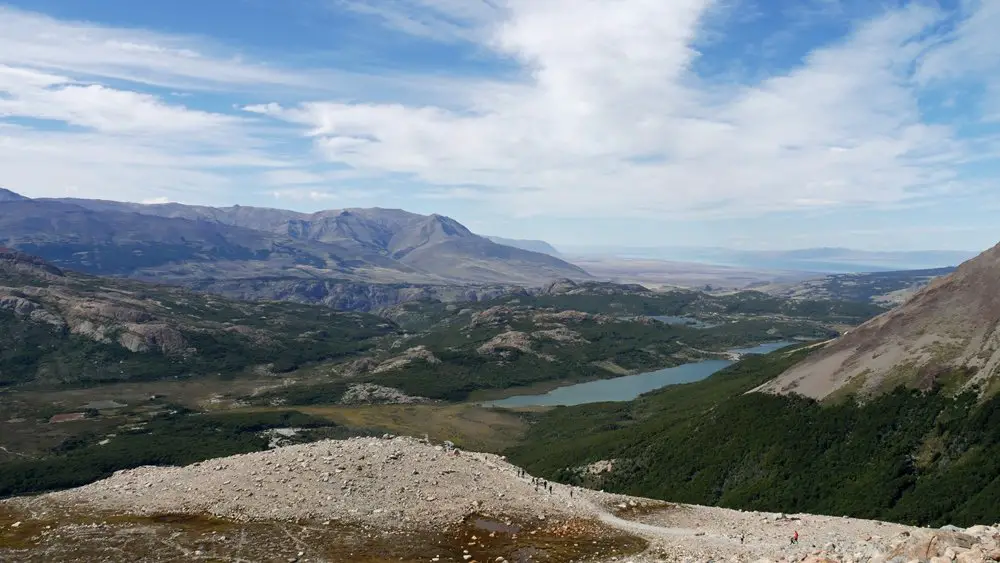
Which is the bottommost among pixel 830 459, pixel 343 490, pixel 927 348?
pixel 830 459

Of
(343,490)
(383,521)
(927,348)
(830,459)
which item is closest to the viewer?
(383,521)

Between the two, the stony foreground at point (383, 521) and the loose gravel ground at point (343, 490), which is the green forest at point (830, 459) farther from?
the loose gravel ground at point (343, 490)

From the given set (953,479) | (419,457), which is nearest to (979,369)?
(953,479)

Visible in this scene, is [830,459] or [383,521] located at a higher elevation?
[383,521]

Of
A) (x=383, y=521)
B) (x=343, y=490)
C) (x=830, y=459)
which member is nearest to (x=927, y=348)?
(x=830, y=459)

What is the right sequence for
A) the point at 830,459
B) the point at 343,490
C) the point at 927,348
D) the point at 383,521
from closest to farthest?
1. the point at 383,521
2. the point at 343,490
3. the point at 830,459
4. the point at 927,348

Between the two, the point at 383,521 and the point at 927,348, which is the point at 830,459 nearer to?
the point at 927,348

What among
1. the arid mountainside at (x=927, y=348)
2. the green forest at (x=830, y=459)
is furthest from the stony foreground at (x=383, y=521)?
the arid mountainside at (x=927, y=348)

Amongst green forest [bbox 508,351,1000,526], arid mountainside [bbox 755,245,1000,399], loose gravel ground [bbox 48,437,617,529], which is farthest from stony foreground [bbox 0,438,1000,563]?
arid mountainside [bbox 755,245,1000,399]
